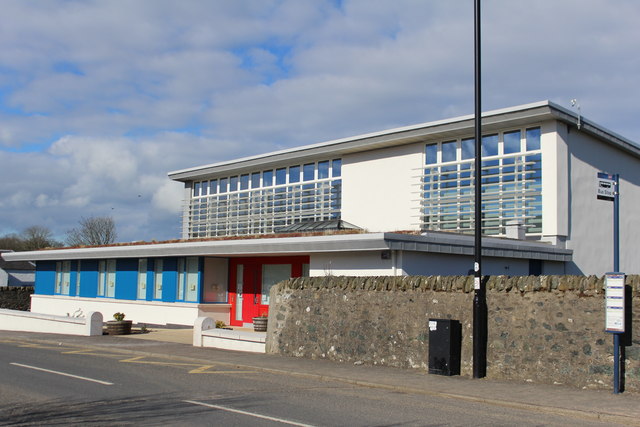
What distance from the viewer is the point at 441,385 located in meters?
12.7

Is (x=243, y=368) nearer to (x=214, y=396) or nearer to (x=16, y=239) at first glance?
(x=214, y=396)

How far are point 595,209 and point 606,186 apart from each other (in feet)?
44.6

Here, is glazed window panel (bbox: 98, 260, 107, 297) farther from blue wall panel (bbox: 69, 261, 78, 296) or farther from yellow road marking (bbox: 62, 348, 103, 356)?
yellow road marking (bbox: 62, 348, 103, 356)

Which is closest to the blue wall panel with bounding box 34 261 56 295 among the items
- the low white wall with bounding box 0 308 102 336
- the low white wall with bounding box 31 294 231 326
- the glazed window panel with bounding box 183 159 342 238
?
the low white wall with bounding box 31 294 231 326

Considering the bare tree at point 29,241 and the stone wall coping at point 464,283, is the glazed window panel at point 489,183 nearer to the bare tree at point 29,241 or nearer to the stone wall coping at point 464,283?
the stone wall coping at point 464,283

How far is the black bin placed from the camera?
13781 millimetres

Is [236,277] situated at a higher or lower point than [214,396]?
higher

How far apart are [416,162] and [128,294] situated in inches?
543

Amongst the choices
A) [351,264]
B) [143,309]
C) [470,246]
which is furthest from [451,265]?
[143,309]

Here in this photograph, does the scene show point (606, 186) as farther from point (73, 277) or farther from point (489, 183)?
point (73, 277)

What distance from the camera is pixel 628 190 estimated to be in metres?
28.4

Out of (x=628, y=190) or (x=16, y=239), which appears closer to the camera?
(x=628, y=190)

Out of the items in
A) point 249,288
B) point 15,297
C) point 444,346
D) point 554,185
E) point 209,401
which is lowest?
point 209,401

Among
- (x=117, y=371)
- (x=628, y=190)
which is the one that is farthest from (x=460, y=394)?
(x=628, y=190)
